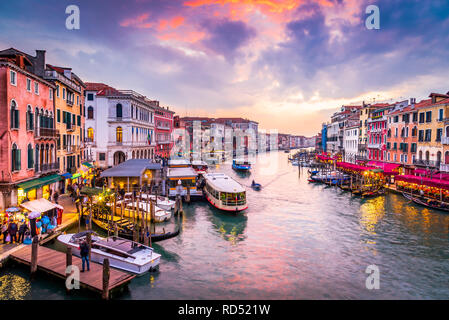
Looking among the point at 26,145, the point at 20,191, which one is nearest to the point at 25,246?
the point at 20,191

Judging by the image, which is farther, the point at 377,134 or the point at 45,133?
the point at 377,134

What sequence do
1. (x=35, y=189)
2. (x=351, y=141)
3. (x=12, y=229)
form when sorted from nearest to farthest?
(x=12, y=229)
(x=35, y=189)
(x=351, y=141)

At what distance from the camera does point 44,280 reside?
1358 cm

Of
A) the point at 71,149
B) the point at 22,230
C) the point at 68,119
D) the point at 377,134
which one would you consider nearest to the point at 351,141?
the point at 377,134

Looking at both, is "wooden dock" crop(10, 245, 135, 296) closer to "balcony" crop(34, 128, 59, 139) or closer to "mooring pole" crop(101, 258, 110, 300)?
"mooring pole" crop(101, 258, 110, 300)

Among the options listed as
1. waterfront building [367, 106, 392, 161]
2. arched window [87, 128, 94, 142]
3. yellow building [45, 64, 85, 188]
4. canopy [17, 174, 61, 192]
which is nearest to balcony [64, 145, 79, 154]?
yellow building [45, 64, 85, 188]

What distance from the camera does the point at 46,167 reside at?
909 inches

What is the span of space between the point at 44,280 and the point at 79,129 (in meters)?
23.2

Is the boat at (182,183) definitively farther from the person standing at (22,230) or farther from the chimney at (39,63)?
the person standing at (22,230)

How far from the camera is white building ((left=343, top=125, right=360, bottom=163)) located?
2436 inches

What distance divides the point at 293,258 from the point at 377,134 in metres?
41.2

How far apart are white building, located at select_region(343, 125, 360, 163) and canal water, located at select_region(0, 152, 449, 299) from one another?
114ft

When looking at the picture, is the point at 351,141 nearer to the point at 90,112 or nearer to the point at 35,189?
the point at 90,112

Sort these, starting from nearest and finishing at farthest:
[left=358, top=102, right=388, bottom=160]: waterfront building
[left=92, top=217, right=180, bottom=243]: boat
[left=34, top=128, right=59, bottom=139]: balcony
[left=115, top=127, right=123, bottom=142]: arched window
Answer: [left=92, top=217, right=180, bottom=243]: boat, [left=34, top=128, right=59, bottom=139]: balcony, [left=115, top=127, right=123, bottom=142]: arched window, [left=358, top=102, right=388, bottom=160]: waterfront building
